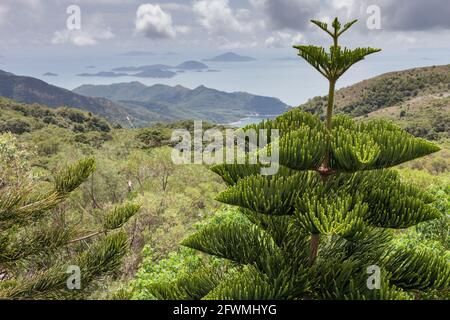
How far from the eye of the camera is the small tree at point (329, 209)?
10.1 ft

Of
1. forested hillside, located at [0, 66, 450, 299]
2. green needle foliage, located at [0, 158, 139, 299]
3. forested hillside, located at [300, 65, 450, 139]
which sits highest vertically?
forested hillside, located at [300, 65, 450, 139]

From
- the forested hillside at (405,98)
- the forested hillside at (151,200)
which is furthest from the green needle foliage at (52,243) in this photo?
the forested hillside at (405,98)

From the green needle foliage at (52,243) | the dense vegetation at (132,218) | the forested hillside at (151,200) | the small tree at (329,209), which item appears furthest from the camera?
the forested hillside at (151,200)

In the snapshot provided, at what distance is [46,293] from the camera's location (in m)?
5.31

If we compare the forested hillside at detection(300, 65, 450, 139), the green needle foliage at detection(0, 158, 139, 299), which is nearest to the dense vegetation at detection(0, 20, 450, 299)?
the green needle foliage at detection(0, 158, 139, 299)

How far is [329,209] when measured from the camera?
111 inches

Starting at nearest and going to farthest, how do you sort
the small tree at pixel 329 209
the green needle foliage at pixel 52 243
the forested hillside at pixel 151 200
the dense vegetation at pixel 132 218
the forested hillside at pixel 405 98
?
the small tree at pixel 329 209 < the dense vegetation at pixel 132 218 < the green needle foliage at pixel 52 243 < the forested hillside at pixel 151 200 < the forested hillside at pixel 405 98

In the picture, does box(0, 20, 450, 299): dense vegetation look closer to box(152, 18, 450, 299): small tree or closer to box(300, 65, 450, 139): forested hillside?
box(152, 18, 450, 299): small tree

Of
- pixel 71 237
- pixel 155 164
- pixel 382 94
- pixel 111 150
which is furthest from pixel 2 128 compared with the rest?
pixel 382 94

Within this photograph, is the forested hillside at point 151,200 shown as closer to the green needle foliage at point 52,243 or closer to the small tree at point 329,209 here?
the green needle foliage at point 52,243

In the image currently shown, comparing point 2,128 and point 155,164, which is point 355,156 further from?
point 2,128

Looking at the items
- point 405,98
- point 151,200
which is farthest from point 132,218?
point 405,98

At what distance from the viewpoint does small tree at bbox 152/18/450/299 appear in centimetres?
309
